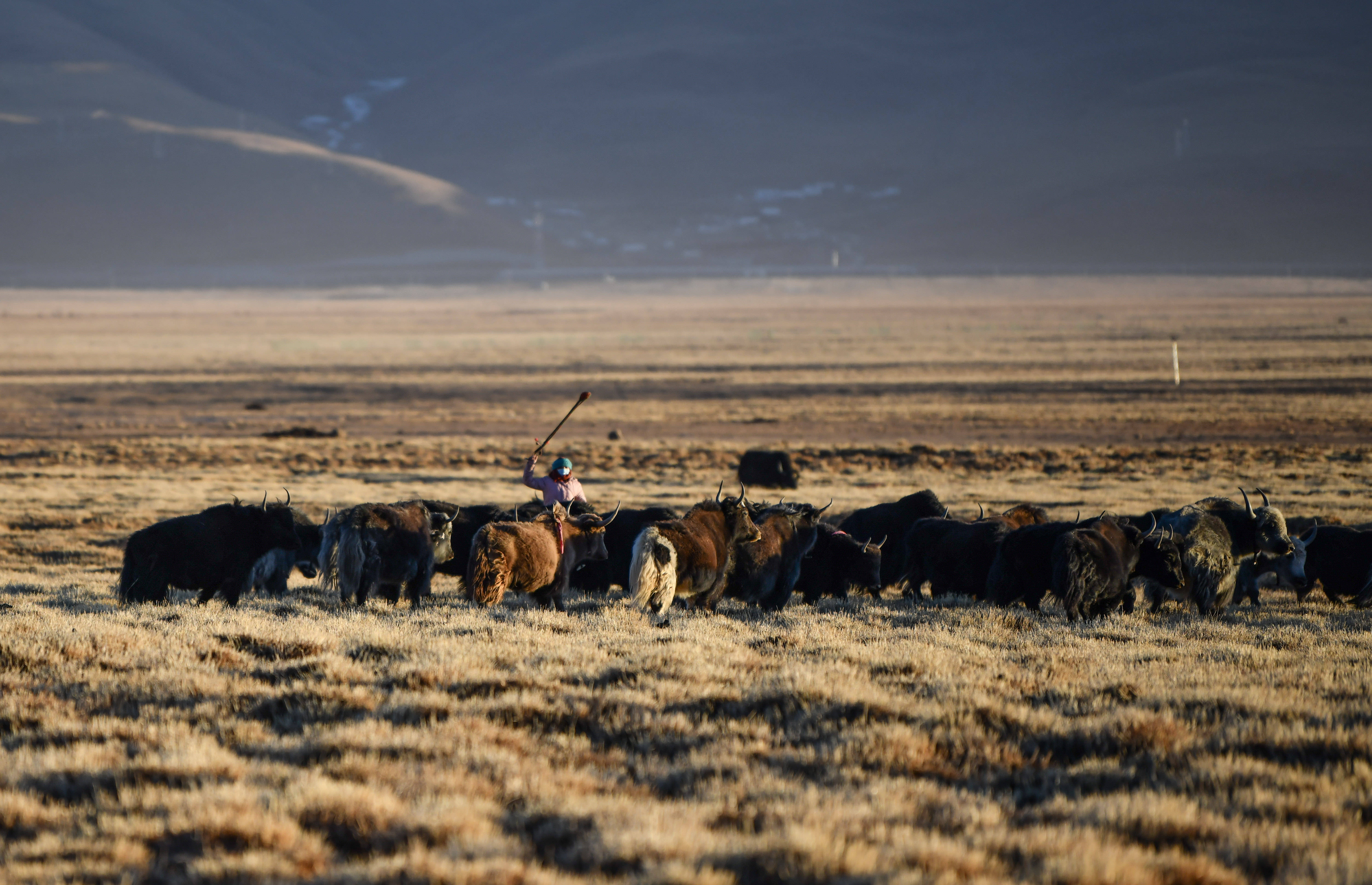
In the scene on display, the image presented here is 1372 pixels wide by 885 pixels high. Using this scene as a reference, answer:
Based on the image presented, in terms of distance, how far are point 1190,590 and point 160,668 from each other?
27.9 ft

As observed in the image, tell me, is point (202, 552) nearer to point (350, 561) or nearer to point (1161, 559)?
point (350, 561)

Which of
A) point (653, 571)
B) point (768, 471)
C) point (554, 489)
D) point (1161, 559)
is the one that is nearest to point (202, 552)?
point (554, 489)

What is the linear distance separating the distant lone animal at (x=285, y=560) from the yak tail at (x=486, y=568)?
263 cm

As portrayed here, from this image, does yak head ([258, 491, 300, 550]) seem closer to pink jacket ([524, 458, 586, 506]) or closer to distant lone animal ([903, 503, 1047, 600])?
pink jacket ([524, 458, 586, 506])

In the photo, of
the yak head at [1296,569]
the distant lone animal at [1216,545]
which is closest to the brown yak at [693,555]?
the distant lone animal at [1216,545]

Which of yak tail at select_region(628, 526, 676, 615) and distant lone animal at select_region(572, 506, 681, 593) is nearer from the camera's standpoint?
yak tail at select_region(628, 526, 676, 615)

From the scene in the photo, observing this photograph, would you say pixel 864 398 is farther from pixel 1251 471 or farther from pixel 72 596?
pixel 72 596

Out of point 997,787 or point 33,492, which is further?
point 33,492

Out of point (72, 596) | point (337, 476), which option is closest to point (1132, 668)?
point (72, 596)

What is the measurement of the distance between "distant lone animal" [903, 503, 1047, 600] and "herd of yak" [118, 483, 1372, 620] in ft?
0.06

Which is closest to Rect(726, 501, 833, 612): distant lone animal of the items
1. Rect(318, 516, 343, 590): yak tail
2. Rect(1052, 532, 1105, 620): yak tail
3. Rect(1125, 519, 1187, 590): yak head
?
Rect(1052, 532, 1105, 620): yak tail

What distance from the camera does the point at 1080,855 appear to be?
4.96m

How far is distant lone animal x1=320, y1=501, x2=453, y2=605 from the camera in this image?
11000 mm

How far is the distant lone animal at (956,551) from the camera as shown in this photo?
1206 cm
